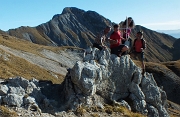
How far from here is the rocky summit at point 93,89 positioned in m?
16.1

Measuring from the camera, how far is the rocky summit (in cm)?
1609

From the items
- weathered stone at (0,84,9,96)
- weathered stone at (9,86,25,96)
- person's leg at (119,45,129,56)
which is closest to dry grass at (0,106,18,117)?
weathered stone at (0,84,9,96)

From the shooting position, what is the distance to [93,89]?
17375 mm

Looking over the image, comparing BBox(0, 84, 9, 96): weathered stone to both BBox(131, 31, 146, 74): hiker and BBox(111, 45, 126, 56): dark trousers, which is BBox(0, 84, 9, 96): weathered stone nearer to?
BBox(111, 45, 126, 56): dark trousers

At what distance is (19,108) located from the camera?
14914 mm

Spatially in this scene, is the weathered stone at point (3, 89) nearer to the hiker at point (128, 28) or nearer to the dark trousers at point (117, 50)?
the dark trousers at point (117, 50)

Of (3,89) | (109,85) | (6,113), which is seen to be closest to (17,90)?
(3,89)

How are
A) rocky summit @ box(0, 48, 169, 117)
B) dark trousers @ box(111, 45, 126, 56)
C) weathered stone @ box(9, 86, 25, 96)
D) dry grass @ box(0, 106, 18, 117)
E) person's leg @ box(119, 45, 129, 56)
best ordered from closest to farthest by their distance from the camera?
dry grass @ box(0, 106, 18, 117)
weathered stone @ box(9, 86, 25, 96)
rocky summit @ box(0, 48, 169, 117)
person's leg @ box(119, 45, 129, 56)
dark trousers @ box(111, 45, 126, 56)

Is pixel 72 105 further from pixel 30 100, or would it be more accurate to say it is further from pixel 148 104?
pixel 148 104

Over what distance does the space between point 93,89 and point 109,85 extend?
2.43m

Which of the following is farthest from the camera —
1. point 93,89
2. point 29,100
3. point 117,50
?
point 117,50

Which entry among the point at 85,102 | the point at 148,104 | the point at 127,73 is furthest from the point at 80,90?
the point at 148,104

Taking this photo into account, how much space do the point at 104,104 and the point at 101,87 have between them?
1383 millimetres

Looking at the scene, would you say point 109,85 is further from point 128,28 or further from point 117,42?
point 128,28
